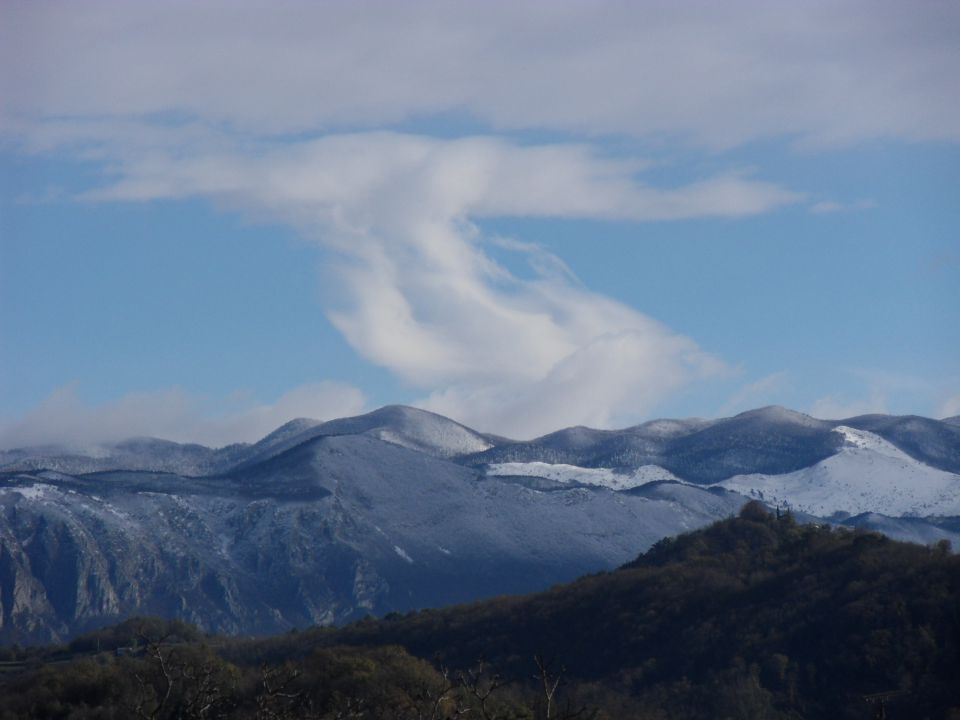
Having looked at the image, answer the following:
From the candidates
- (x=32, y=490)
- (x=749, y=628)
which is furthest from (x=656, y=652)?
(x=32, y=490)

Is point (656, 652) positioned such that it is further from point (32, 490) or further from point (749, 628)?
point (32, 490)

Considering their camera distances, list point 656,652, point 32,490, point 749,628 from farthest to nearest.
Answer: point 32,490
point 656,652
point 749,628

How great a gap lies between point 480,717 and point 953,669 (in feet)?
129

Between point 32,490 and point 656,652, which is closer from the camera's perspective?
point 656,652

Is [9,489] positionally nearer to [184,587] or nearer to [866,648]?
[184,587]

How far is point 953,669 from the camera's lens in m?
86.4

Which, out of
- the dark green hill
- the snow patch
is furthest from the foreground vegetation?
the snow patch

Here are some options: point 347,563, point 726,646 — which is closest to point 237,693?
point 726,646

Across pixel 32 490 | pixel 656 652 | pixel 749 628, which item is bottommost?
pixel 656 652

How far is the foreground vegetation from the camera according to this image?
78125 millimetres

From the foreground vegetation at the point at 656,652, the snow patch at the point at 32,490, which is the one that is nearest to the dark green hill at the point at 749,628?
the foreground vegetation at the point at 656,652

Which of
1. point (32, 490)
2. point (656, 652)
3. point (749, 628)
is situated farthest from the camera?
point (32, 490)

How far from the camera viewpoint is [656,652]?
99562mm

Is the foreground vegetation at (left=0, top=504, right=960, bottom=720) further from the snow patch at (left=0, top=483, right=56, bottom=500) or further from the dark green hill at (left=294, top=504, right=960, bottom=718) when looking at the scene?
the snow patch at (left=0, top=483, right=56, bottom=500)
